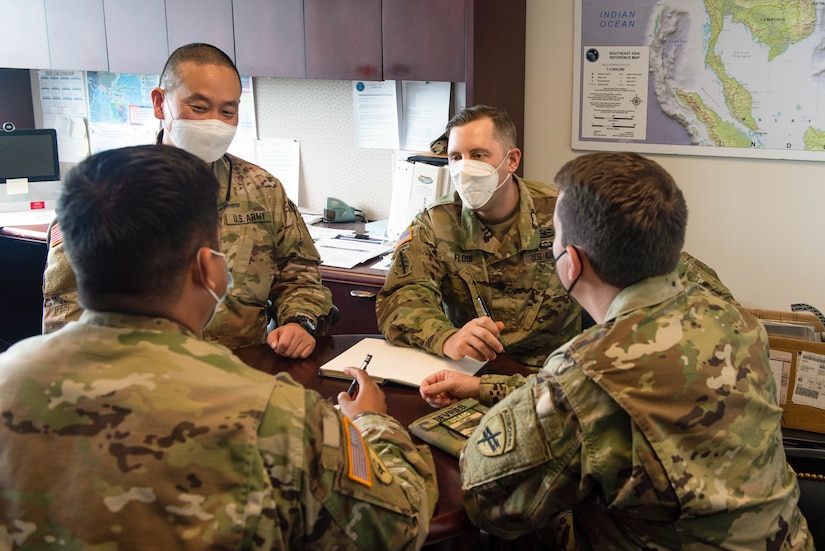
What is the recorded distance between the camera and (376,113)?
3.28m

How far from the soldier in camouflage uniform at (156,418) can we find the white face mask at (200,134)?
97cm

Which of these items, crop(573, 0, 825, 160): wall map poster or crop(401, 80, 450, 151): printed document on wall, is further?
crop(401, 80, 450, 151): printed document on wall

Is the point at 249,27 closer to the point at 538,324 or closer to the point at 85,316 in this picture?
the point at 538,324

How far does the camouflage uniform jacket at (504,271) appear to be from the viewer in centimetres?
214

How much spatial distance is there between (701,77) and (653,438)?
6.24 feet

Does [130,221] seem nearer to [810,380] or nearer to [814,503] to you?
[814,503]

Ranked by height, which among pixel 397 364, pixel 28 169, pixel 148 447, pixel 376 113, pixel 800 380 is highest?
pixel 376 113

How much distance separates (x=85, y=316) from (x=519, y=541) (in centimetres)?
106

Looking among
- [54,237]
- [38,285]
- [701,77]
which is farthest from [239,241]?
[38,285]

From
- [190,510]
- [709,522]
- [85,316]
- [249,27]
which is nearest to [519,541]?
[709,522]

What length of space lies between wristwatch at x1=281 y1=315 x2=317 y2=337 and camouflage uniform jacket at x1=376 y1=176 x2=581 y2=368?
0.20 metres

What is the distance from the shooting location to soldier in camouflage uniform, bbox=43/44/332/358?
6.25 feet

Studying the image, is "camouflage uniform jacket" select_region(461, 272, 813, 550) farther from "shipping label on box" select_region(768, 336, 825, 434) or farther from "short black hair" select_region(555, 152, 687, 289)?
"shipping label on box" select_region(768, 336, 825, 434)

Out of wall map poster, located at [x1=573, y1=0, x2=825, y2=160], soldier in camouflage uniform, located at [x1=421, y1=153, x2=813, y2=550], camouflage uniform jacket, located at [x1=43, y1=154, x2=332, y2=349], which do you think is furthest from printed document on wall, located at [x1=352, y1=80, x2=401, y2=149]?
soldier in camouflage uniform, located at [x1=421, y1=153, x2=813, y2=550]
